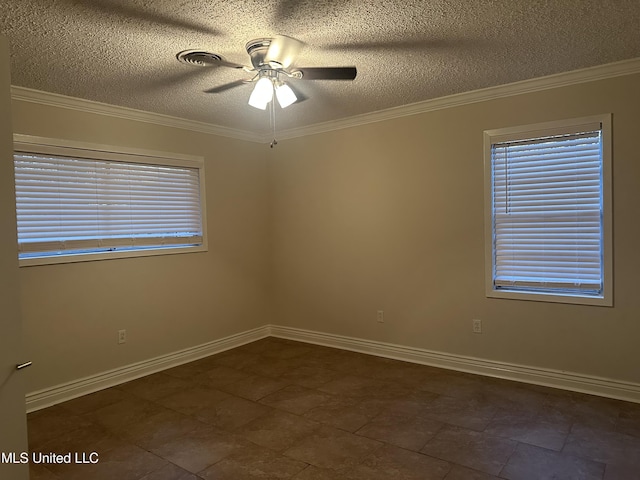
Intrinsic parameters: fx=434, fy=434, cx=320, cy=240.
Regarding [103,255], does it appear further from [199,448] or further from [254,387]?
[199,448]

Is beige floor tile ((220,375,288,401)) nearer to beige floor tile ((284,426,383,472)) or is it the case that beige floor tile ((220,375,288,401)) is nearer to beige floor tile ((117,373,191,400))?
beige floor tile ((117,373,191,400))

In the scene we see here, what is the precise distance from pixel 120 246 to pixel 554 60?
3.80 meters

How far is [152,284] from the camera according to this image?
13.7ft

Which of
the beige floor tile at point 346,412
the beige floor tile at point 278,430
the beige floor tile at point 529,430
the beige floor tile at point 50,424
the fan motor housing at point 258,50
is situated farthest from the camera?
the beige floor tile at point 346,412

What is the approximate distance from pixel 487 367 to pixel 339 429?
1638 mm

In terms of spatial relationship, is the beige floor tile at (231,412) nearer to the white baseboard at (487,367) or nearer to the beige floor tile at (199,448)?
the beige floor tile at (199,448)

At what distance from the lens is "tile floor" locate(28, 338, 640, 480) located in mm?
2479

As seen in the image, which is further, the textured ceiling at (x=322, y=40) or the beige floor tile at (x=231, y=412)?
the beige floor tile at (x=231, y=412)

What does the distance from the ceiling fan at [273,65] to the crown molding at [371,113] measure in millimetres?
1343

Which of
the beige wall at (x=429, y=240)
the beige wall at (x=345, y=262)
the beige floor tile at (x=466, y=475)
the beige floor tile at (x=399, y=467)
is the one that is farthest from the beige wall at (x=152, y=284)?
the beige floor tile at (x=466, y=475)

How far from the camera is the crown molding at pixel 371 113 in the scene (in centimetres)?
323

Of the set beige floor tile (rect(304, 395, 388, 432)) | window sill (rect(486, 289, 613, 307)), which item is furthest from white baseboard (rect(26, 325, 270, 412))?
window sill (rect(486, 289, 613, 307))

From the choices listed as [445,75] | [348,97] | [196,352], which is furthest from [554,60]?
[196,352]

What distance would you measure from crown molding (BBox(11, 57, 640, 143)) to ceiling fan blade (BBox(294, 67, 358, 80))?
1712mm
